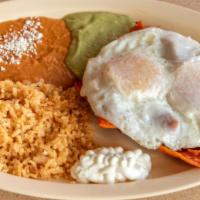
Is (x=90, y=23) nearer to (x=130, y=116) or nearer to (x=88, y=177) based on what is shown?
(x=130, y=116)

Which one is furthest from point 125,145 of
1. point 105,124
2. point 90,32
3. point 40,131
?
point 90,32

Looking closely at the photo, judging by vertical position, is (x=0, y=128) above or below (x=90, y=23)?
below

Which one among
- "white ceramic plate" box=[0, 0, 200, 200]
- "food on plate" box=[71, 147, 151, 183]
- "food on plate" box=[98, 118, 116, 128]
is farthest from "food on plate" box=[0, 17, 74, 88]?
"food on plate" box=[71, 147, 151, 183]

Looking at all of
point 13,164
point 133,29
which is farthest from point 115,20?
point 13,164

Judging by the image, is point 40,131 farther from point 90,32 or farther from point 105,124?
point 90,32

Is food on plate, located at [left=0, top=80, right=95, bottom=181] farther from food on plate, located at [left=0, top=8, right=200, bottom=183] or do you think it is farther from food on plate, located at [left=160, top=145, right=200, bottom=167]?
food on plate, located at [left=160, top=145, right=200, bottom=167]

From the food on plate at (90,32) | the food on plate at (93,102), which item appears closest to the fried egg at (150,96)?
the food on plate at (93,102)
